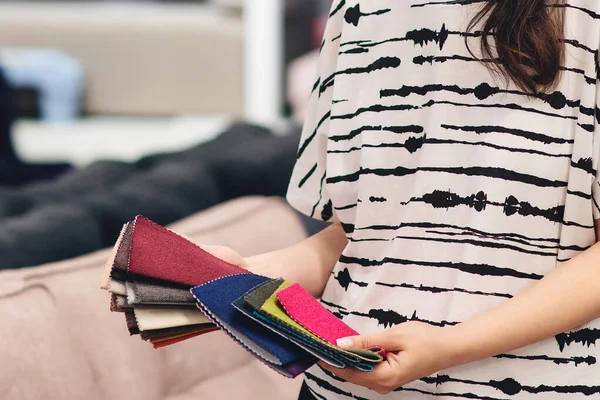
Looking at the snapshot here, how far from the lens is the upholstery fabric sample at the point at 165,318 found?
634 millimetres

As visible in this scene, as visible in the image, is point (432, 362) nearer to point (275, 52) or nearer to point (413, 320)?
point (413, 320)

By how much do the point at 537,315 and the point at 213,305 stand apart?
250 millimetres

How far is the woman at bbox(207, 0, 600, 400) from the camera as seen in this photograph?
0.64 metres

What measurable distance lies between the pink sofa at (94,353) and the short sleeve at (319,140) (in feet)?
1.28

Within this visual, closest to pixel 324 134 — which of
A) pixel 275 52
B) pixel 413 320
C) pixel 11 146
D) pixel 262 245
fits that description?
pixel 413 320

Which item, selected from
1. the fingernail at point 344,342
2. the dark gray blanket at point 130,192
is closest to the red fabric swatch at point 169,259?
the fingernail at point 344,342

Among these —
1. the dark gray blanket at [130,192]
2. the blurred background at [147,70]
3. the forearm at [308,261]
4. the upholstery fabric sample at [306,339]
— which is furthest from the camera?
the blurred background at [147,70]

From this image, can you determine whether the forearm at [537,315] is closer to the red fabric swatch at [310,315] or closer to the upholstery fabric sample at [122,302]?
the red fabric swatch at [310,315]

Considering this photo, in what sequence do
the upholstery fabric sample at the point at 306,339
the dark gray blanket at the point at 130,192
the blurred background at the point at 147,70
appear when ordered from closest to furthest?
1. the upholstery fabric sample at the point at 306,339
2. the dark gray blanket at the point at 130,192
3. the blurred background at the point at 147,70

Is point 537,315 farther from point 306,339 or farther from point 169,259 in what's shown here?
point 169,259

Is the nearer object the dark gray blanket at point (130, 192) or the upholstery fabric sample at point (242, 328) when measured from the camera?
the upholstery fabric sample at point (242, 328)

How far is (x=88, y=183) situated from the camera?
1525 millimetres

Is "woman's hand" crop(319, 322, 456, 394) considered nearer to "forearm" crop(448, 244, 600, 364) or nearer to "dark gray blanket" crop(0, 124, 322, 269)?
"forearm" crop(448, 244, 600, 364)

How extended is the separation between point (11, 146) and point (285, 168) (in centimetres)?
134
